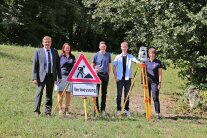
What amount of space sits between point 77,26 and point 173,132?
34961mm

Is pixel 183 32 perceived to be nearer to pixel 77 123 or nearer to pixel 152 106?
pixel 152 106

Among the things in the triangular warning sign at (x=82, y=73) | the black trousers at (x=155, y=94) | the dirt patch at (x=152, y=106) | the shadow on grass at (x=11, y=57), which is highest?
the shadow on grass at (x=11, y=57)

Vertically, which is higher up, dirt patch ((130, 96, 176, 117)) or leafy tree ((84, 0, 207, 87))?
leafy tree ((84, 0, 207, 87))

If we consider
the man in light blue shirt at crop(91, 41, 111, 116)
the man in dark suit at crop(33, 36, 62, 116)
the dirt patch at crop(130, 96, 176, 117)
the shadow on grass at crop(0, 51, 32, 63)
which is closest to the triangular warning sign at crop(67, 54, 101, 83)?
the man in dark suit at crop(33, 36, 62, 116)

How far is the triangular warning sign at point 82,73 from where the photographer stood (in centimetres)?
1064

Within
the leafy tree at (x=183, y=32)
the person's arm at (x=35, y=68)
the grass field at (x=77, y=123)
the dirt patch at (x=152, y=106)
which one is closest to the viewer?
the grass field at (x=77, y=123)

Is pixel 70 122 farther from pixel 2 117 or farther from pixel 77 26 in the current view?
pixel 77 26

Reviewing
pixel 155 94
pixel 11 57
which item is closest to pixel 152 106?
pixel 155 94

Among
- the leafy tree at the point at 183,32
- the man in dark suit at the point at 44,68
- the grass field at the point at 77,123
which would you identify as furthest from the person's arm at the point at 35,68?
the leafy tree at the point at 183,32

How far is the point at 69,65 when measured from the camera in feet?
37.3

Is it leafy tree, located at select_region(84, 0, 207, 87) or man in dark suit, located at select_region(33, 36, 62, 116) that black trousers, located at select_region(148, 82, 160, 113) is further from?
leafy tree, located at select_region(84, 0, 207, 87)

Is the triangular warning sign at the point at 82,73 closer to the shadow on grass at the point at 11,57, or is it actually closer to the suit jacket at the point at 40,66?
the suit jacket at the point at 40,66

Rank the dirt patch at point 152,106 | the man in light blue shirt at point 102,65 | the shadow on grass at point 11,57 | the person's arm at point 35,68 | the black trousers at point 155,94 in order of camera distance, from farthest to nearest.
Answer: the shadow on grass at point 11,57 < the dirt patch at point 152,106 < the black trousers at point 155,94 < the man in light blue shirt at point 102,65 < the person's arm at point 35,68

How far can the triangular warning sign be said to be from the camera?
34.9 ft
